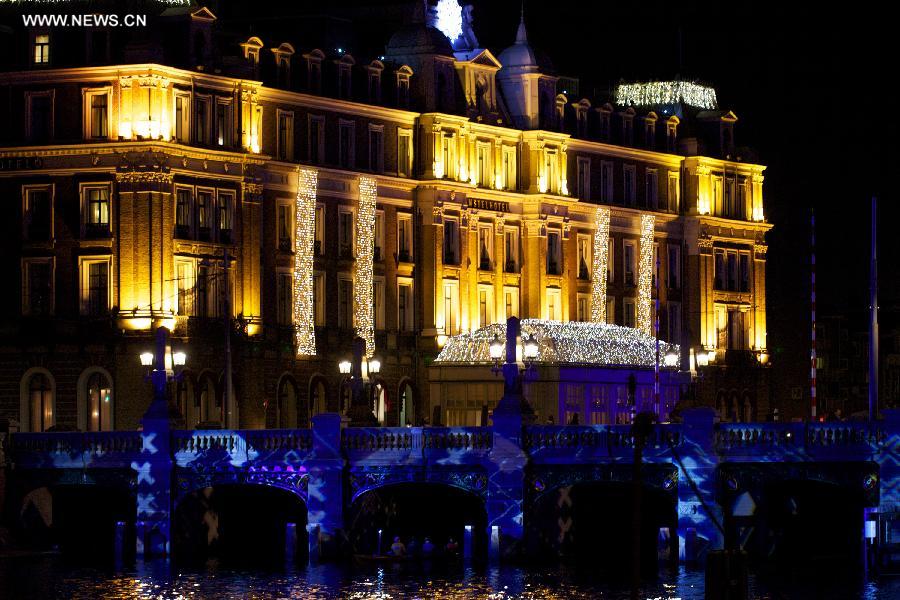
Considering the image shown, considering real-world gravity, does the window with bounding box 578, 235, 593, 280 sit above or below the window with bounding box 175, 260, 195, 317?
above

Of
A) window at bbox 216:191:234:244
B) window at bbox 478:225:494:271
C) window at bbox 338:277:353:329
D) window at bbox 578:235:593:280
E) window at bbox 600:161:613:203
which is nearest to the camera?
window at bbox 216:191:234:244

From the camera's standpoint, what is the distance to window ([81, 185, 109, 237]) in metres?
118

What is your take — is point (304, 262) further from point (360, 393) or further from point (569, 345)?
point (360, 393)

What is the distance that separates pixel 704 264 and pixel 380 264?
28.2m

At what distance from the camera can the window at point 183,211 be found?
388 feet

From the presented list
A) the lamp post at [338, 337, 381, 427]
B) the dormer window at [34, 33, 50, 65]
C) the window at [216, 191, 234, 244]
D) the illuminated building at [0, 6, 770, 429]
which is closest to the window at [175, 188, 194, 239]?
the illuminated building at [0, 6, 770, 429]

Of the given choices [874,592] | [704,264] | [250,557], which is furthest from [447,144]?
[874,592]

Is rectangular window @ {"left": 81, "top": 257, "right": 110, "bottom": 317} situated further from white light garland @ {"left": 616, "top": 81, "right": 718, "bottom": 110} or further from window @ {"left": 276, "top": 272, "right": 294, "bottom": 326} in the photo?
white light garland @ {"left": 616, "top": 81, "right": 718, "bottom": 110}

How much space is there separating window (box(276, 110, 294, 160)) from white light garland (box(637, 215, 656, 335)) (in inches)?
1189

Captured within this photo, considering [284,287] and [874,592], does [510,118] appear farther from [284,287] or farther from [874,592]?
[874,592]

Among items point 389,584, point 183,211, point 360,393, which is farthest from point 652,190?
point 389,584

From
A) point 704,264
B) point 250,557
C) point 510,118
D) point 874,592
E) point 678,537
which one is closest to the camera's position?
point 874,592

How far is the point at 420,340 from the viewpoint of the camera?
133 metres

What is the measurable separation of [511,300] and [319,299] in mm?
16249
